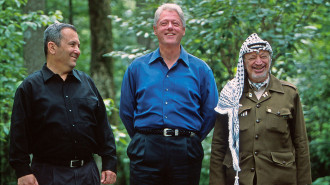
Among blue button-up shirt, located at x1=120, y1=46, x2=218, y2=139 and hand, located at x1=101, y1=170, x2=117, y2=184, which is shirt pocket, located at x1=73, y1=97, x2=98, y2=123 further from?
hand, located at x1=101, y1=170, x2=117, y2=184

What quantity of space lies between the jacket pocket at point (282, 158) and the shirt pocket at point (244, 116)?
0.32 m

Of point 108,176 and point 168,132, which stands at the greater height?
point 168,132

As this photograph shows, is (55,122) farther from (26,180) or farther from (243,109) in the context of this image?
(243,109)

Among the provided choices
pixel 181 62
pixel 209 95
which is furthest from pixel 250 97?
pixel 181 62

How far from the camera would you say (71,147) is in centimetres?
354

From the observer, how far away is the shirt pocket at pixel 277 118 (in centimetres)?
356

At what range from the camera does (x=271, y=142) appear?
3561 mm

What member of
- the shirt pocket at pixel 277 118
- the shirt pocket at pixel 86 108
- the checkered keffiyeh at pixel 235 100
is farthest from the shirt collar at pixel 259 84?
the shirt pocket at pixel 86 108

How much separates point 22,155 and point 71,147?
1.27ft

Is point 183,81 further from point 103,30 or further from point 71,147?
point 103,30

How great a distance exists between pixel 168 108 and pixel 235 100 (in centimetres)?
58

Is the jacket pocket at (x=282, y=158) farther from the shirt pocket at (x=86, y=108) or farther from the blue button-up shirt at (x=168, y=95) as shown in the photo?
the shirt pocket at (x=86, y=108)

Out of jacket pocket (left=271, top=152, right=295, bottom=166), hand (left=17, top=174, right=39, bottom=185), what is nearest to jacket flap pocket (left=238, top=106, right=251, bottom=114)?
jacket pocket (left=271, top=152, right=295, bottom=166)

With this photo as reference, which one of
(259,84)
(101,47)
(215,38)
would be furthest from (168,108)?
(101,47)
